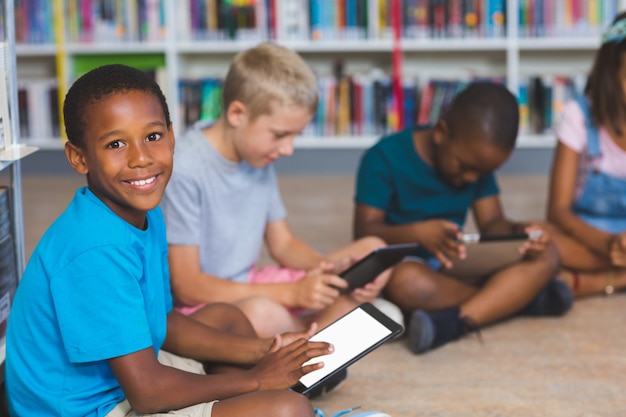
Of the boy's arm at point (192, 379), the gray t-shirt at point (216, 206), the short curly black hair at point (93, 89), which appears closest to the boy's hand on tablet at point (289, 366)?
the boy's arm at point (192, 379)

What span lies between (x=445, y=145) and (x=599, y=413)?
647 mm

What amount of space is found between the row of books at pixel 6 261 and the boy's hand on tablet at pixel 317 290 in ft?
1.71

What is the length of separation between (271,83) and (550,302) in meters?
0.87

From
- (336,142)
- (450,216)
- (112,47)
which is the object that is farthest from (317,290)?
(112,47)

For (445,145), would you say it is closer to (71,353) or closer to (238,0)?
(71,353)

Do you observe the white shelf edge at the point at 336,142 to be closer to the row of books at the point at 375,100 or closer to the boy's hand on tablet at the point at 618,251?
the row of books at the point at 375,100

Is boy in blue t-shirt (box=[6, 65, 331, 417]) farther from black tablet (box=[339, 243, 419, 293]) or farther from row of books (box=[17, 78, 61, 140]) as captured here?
row of books (box=[17, 78, 61, 140])

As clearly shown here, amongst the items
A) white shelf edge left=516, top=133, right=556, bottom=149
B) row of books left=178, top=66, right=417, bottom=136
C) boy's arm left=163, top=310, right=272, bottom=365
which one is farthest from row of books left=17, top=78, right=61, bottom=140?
boy's arm left=163, top=310, right=272, bottom=365

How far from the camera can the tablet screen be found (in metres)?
1.36

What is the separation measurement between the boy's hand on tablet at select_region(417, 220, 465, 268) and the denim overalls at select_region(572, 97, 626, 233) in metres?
0.49

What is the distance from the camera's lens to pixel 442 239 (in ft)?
6.40

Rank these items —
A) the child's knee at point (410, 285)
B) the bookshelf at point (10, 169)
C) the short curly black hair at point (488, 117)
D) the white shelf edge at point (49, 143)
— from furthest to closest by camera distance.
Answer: the white shelf edge at point (49, 143) → the child's knee at point (410, 285) → the short curly black hair at point (488, 117) → the bookshelf at point (10, 169)

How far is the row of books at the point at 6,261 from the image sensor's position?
4.99 ft

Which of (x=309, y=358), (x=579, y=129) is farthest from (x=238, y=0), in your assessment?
(x=309, y=358)
